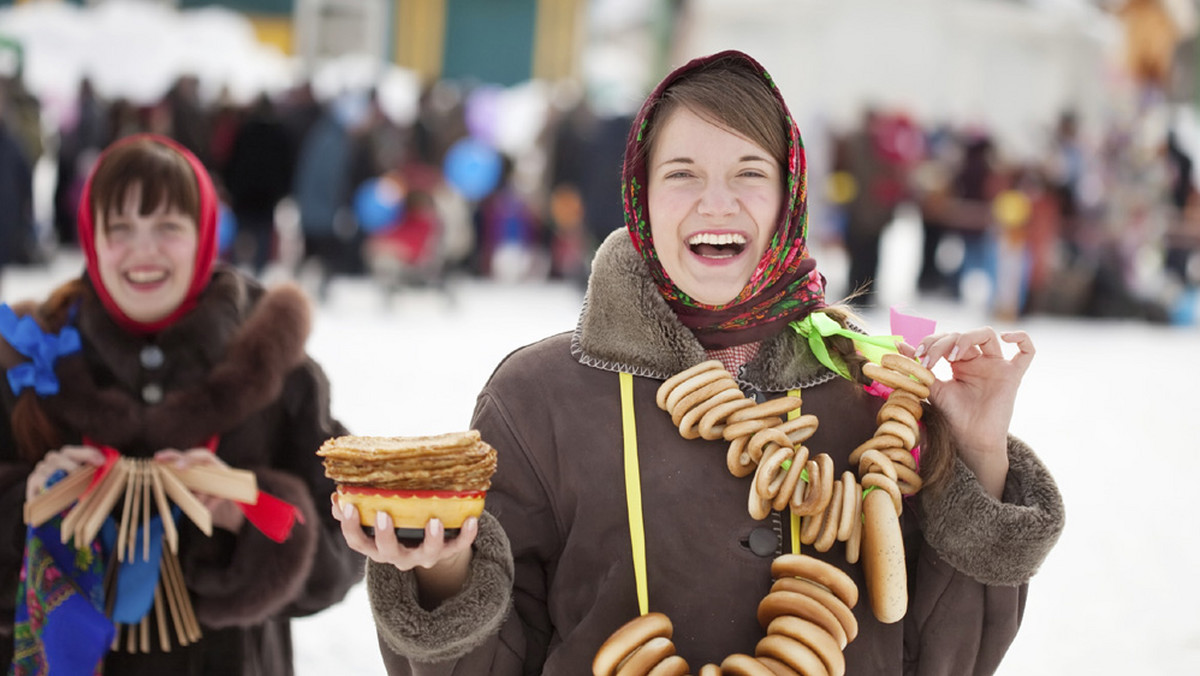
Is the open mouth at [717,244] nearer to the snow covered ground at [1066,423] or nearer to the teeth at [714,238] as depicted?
the teeth at [714,238]

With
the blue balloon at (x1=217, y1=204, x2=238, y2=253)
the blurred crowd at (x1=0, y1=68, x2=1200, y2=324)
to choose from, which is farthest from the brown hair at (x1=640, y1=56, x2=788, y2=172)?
the blue balloon at (x1=217, y1=204, x2=238, y2=253)

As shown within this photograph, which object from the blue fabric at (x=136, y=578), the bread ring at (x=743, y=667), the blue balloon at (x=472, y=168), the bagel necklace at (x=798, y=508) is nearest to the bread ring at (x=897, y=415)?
the bagel necklace at (x=798, y=508)

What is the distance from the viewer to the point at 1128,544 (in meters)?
5.41

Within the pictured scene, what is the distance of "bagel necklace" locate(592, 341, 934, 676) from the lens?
1602 mm

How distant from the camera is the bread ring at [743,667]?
159cm

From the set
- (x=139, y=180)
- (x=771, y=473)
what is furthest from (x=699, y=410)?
(x=139, y=180)

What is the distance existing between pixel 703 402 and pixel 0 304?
1.48 meters

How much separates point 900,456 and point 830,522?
15cm

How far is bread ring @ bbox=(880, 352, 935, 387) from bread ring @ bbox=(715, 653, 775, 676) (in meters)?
0.49

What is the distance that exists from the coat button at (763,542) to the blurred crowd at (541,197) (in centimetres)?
911

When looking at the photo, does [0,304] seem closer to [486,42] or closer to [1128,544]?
[1128,544]

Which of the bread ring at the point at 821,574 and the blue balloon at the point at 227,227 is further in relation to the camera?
the blue balloon at the point at 227,227

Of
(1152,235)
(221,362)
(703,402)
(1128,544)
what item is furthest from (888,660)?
(1152,235)

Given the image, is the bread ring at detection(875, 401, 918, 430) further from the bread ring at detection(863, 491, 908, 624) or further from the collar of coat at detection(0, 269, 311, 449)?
the collar of coat at detection(0, 269, 311, 449)
